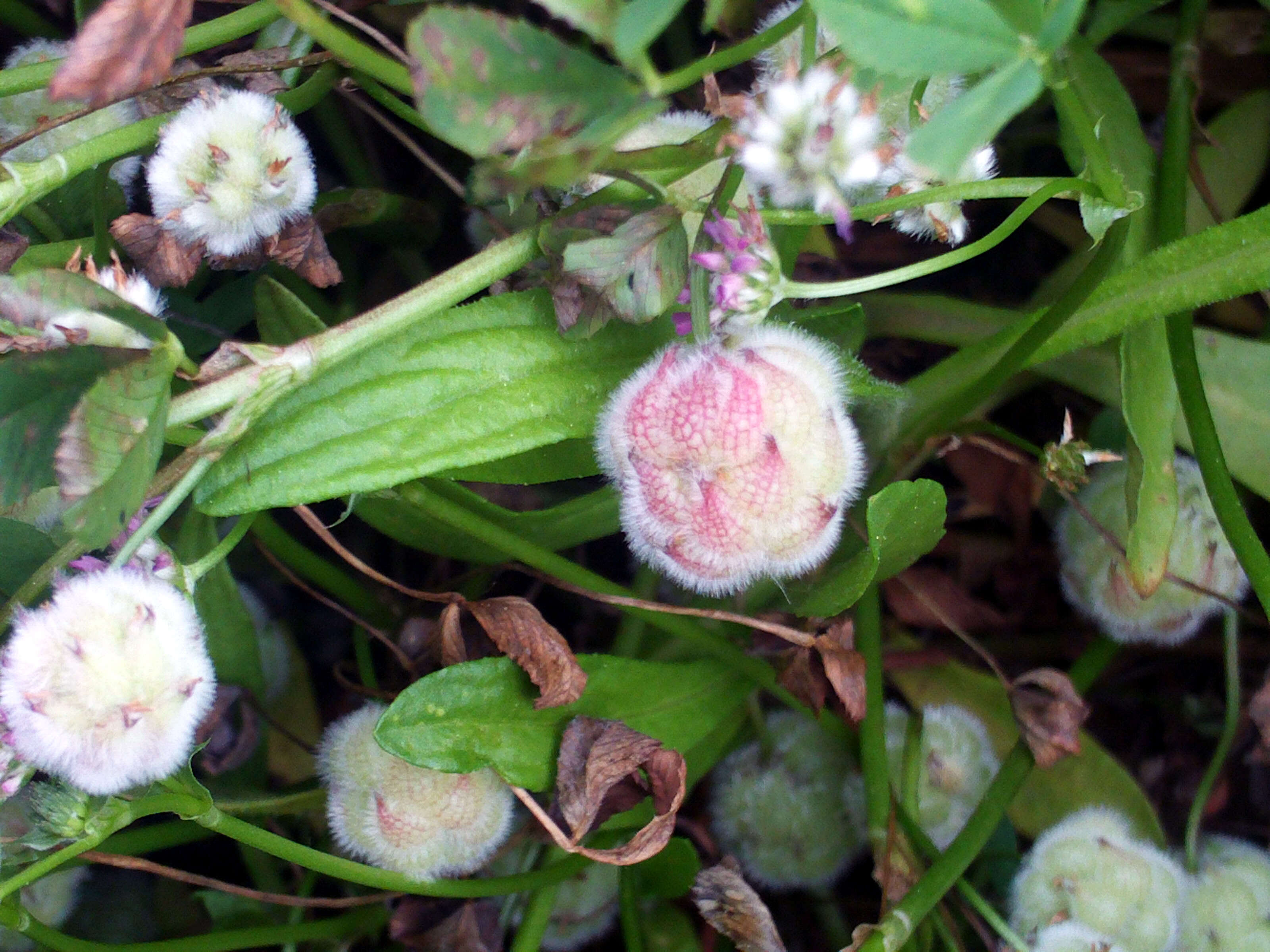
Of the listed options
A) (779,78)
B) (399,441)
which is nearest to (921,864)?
(399,441)

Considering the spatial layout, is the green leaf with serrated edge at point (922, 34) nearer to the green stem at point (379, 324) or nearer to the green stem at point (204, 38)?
the green stem at point (379, 324)

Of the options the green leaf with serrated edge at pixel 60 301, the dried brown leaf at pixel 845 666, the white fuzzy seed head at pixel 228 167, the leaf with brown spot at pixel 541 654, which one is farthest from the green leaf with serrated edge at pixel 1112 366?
the green leaf with serrated edge at pixel 60 301

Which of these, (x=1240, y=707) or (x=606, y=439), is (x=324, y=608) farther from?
(x=1240, y=707)

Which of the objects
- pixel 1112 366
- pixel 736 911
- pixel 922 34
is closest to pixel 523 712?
pixel 736 911

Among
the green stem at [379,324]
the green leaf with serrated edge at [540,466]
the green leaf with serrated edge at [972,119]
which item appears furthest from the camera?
the green leaf with serrated edge at [540,466]

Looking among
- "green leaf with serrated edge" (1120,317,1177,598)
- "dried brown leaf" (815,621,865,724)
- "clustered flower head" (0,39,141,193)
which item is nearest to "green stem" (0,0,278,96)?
"clustered flower head" (0,39,141,193)

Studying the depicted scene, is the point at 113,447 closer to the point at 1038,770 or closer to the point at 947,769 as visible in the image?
the point at 947,769
